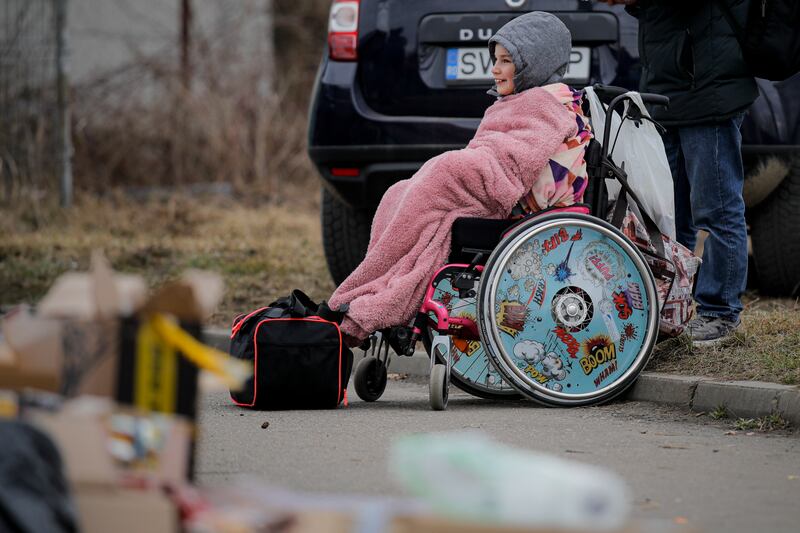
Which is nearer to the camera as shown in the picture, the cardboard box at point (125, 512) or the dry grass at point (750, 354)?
the cardboard box at point (125, 512)

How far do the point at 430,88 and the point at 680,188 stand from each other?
1.24 metres

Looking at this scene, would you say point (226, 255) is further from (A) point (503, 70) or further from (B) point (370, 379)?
(A) point (503, 70)

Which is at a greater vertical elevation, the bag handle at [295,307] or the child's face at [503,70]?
the child's face at [503,70]

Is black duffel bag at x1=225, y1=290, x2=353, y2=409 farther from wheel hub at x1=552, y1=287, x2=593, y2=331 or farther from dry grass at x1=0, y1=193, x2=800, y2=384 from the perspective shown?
dry grass at x1=0, y1=193, x2=800, y2=384

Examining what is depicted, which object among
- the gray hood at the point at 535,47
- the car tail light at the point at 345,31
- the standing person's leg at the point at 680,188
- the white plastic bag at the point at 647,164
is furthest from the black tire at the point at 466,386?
the car tail light at the point at 345,31

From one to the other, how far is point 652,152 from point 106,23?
1326 cm

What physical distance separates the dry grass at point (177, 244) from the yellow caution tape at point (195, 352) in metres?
5.32

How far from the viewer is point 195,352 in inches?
91.1

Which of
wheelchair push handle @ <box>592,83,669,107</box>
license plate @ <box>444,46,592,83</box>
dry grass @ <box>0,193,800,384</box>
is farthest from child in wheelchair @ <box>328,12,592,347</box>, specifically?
license plate @ <box>444,46,592,83</box>

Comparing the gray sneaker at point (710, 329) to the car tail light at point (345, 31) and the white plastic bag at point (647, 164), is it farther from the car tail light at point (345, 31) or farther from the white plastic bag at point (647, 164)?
the car tail light at point (345, 31)

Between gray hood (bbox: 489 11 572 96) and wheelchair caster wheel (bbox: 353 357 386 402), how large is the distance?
46.9 inches

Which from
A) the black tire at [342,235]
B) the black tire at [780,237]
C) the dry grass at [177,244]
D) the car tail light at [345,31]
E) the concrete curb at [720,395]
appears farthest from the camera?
the dry grass at [177,244]

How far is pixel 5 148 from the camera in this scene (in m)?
12.2

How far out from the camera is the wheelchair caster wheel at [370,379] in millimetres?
5477
